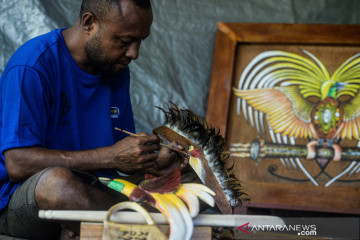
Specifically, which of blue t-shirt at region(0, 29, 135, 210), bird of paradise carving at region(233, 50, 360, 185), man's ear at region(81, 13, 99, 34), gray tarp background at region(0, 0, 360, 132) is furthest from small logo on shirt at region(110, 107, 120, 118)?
bird of paradise carving at region(233, 50, 360, 185)

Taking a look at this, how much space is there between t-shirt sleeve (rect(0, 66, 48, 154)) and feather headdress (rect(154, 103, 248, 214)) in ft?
1.68

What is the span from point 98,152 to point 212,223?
1.99 feet

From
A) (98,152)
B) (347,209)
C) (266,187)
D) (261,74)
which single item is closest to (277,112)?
(261,74)

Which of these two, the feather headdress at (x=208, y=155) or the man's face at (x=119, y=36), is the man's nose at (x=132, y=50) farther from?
the feather headdress at (x=208, y=155)

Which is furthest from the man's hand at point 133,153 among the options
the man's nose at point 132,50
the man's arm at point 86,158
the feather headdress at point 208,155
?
the man's nose at point 132,50

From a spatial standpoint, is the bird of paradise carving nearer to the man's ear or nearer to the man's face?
the man's face

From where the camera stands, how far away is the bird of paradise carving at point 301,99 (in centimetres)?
344

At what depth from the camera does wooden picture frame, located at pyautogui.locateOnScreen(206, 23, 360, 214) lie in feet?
10.9

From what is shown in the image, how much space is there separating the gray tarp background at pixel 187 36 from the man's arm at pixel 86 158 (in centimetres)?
137

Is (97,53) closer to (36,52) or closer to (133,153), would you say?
(36,52)

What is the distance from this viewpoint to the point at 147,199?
1.63 metres

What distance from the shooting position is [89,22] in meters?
2.22

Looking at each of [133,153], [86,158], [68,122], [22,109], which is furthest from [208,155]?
[22,109]

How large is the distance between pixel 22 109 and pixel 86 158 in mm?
322
